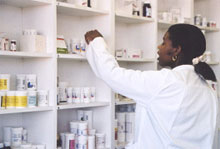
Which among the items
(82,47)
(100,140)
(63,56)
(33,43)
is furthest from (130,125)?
(33,43)

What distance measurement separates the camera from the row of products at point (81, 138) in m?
2.62

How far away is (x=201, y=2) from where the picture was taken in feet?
14.0

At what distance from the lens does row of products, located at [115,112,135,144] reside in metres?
3.09

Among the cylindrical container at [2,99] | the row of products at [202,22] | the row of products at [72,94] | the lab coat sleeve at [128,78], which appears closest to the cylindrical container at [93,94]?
the row of products at [72,94]

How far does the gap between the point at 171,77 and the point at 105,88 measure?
95 centimetres

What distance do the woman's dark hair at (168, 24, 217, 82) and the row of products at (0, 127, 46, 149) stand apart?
1.10 meters

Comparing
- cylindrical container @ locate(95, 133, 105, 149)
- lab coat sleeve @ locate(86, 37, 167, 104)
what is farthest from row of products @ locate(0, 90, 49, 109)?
cylindrical container @ locate(95, 133, 105, 149)

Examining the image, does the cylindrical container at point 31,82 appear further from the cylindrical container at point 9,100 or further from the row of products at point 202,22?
the row of products at point 202,22

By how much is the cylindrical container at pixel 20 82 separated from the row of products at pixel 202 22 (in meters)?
2.06

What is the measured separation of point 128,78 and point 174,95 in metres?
0.27

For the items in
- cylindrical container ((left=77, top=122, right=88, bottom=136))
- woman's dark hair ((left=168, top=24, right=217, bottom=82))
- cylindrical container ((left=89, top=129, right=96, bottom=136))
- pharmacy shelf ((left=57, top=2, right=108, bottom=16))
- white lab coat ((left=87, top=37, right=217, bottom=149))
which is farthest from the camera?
cylindrical container ((left=89, top=129, right=96, bottom=136))

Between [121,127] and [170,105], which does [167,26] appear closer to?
[121,127]

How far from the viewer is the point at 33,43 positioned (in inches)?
94.7

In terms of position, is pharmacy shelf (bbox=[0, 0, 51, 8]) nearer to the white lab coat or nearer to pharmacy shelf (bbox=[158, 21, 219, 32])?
the white lab coat
